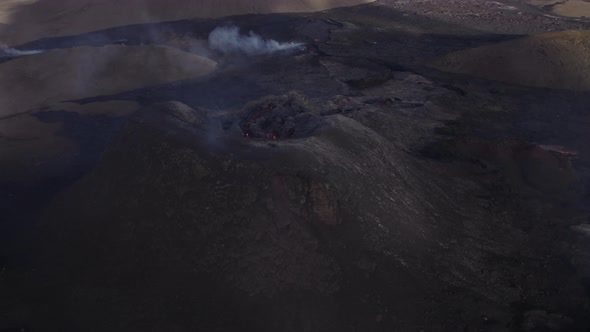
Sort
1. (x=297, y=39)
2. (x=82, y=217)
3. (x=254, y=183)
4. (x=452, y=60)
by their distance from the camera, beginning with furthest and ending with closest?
(x=297, y=39)
(x=452, y=60)
(x=82, y=217)
(x=254, y=183)

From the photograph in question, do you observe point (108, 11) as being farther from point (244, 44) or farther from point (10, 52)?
point (244, 44)

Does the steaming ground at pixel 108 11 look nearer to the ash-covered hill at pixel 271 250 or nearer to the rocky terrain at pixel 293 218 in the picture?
the rocky terrain at pixel 293 218

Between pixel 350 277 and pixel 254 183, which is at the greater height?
pixel 254 183

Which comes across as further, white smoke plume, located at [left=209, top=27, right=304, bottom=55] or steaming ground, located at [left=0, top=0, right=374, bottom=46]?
steaming ground, located at [left=0, top=0, right=374, bottom=46]

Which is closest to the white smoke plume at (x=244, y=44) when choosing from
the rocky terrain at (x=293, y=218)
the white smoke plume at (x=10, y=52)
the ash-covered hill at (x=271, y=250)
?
the rocky terrain at (x=293, y=218)

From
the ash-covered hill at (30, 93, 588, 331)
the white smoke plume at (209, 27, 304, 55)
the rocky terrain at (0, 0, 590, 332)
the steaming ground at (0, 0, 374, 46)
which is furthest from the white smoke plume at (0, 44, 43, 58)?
the ash-covered hill at (30, 93, 588, 331)

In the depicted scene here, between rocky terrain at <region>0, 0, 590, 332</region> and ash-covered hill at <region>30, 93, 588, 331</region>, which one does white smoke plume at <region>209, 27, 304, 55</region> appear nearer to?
rocky terrain at <region>0, 0, 590, 332</region>

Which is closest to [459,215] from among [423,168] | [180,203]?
[423,168]

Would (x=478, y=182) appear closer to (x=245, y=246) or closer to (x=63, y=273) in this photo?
(x=245, y=246)
